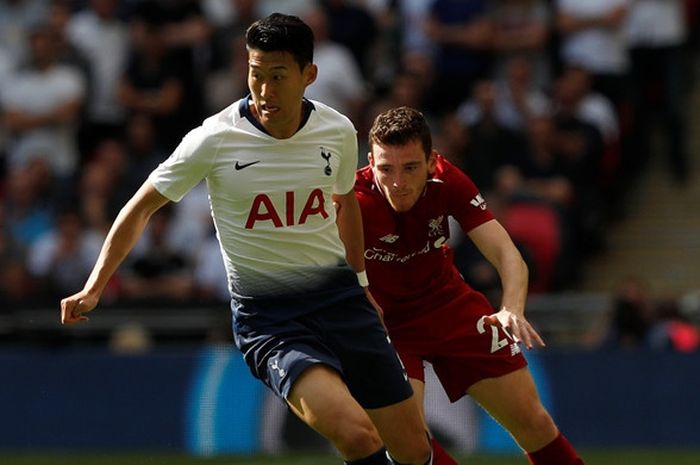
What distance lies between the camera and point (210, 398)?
13.3 metres

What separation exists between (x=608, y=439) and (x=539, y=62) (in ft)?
13.0

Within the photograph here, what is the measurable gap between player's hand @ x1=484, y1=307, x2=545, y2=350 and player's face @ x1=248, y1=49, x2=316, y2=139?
1.29m

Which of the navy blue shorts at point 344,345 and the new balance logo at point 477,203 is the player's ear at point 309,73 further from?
the new balance logo at point 477,203

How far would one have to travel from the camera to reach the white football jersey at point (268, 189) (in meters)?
7.12

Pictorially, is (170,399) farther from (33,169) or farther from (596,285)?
(596,285)

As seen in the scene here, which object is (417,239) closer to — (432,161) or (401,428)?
(432,161)

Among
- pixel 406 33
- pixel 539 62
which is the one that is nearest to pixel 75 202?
pixel 406 33

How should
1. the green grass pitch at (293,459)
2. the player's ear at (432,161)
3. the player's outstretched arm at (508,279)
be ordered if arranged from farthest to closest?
1. the green grass pitch at (293,459)
2. the player's ear at (432,161)
3. the player's outstretched arm at (508,279)

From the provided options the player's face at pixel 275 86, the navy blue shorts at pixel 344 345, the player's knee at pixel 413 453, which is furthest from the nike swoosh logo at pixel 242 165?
the player's knee at pixel 413 453

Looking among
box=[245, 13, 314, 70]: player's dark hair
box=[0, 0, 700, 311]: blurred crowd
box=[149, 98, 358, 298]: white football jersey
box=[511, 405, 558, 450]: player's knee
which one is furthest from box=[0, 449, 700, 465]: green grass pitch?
box=[245, 13, 314, 70]: player's dark hair

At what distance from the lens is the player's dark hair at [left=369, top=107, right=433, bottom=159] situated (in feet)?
25.0

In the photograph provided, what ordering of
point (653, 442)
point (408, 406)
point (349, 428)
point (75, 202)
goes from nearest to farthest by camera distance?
1. point (349, 428)
2. point (408, 406)
3. point (653, 442)
4. point (75, 202)

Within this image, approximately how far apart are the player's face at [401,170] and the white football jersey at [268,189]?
30cm

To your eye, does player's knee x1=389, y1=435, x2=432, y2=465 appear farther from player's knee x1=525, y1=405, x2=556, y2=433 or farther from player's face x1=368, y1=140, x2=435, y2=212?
player's face x1=368, y1=140, x2=435, y2=212
